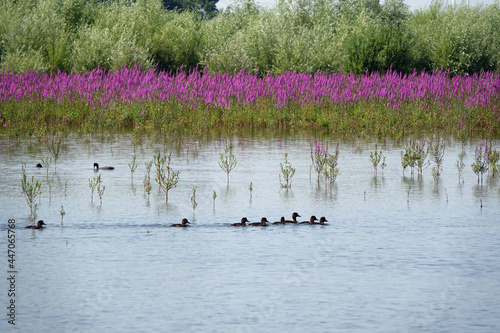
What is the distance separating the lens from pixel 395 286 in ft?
24.0

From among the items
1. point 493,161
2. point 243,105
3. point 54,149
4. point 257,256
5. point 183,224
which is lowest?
point 257,256

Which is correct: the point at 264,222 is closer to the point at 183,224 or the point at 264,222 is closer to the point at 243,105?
the point at 183,224

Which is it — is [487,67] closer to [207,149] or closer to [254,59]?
[254,59]

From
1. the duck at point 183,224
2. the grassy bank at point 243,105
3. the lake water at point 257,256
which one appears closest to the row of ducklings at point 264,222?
the duck at point 183,224

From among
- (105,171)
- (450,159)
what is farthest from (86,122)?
(450,159)

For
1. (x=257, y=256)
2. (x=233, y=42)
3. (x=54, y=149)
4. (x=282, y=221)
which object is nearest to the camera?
(x=257, y=256)

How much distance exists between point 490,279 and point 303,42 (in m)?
28.0

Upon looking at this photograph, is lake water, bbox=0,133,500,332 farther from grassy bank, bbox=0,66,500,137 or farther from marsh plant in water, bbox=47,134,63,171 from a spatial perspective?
grassy bank, bbox=0,66,500,137

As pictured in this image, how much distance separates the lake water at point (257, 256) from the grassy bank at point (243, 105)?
7959 millimetres

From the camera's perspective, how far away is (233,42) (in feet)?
124

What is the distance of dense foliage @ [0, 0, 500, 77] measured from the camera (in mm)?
34375

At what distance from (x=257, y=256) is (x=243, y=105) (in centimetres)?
1634

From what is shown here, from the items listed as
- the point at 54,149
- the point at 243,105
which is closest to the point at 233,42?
the point at 243,105

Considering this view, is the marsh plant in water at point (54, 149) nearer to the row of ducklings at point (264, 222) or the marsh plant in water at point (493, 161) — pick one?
the row of ducklings at point (264, 222)
